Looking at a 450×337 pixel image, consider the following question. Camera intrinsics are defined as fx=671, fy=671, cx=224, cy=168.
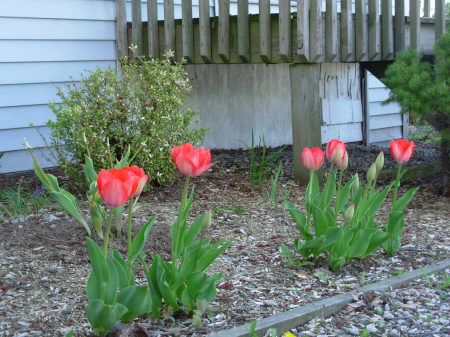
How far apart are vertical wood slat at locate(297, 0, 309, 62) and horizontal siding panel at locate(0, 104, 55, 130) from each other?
90.6 inches

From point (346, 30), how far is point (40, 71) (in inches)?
107

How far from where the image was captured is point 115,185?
2.08 m

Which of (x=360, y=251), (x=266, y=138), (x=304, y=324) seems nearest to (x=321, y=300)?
(x=304, y=324)

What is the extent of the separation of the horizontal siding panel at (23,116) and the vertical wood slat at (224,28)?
1.67 m

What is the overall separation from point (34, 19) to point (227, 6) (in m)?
1.74

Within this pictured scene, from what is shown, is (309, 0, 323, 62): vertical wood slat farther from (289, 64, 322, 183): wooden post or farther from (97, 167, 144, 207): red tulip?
(97, 167, 144, 207): red tulip

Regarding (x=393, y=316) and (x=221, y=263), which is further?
(x=221, y=263)

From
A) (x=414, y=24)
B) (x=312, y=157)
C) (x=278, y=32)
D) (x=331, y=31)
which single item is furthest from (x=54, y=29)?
(x=312, y=157)

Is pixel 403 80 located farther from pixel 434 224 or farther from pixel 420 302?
pixel 420 302

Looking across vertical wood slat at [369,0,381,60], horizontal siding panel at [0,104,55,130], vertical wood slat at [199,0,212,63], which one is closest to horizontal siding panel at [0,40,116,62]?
horizontal siding panel at [0,104,55,130]

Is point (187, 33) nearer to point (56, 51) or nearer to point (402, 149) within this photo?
point (56, 51)

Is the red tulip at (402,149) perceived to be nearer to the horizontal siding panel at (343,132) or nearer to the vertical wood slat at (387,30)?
the vertical wood slat at (387,30)

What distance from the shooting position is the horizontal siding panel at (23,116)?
585cm

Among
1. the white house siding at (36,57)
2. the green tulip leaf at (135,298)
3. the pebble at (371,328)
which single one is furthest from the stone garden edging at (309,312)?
the white house siding at (36,57)
